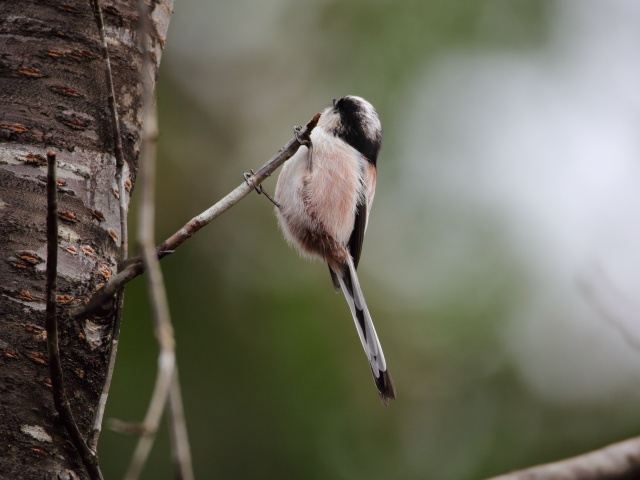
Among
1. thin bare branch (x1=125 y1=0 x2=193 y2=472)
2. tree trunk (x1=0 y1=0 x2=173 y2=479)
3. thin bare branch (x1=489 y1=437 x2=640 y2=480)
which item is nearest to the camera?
thin bare branch (x1=125 y1=0 x2=193 y2=472)

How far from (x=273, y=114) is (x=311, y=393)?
274 cm

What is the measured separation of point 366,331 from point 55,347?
2.11 m

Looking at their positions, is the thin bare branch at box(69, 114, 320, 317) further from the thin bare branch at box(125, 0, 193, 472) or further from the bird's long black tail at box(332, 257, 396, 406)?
the bird's long black tail at box(332, 257, 396, 406)

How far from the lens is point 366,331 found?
3.46 meters

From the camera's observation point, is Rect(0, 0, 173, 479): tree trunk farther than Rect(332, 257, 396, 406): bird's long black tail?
No

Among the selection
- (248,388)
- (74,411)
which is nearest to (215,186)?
(248,388)

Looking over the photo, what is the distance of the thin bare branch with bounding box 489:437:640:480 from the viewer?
1090 millimetres

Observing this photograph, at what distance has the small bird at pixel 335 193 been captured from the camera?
12.1 ft

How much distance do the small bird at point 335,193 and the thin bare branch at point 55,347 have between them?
204 cm

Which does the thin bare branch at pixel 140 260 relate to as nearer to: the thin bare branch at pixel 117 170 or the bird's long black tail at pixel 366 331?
the thin bare branch at pixel 117 170

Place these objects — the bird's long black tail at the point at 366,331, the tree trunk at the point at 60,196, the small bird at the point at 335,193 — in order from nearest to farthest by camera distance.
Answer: the tree trunk at the point at 60,196 → the bird's long black tail at the point at 366,331 → the small bird at the point at 335,193

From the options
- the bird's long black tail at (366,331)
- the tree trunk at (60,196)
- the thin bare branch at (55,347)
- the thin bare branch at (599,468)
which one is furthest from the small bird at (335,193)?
the thin bare branch at (599,468)

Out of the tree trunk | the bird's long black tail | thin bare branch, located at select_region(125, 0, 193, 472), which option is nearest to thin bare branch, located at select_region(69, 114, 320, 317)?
the tree trunk

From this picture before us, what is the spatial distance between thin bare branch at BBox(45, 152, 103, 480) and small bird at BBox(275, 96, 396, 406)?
204 cm
